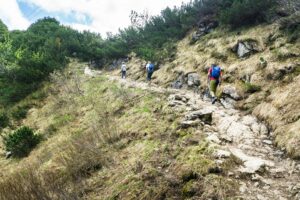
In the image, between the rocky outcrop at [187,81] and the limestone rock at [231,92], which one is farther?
the rocky outcrop at [187,81]

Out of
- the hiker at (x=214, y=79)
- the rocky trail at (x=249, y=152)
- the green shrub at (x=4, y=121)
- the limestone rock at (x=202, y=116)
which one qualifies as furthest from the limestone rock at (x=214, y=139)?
the green shrub at (x=4, y=121)

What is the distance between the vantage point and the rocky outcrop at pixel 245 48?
15.8 meters

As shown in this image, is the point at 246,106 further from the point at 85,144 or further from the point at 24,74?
the point at 24,74

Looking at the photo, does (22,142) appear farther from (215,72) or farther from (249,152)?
(249,152)

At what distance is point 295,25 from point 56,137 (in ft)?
39.6

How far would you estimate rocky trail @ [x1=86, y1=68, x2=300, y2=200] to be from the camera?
19.4 ft

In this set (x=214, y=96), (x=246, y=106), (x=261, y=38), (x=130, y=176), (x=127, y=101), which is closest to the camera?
(x=130, y=176)

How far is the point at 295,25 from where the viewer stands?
50.1ft

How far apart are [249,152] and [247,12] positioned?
42.9ft

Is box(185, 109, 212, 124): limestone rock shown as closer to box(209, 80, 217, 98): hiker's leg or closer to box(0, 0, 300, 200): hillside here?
box(0, 0, 300, 200): hillside

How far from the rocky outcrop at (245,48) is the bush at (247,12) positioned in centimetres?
232

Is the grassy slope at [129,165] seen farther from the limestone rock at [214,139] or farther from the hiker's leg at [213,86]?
the hiker's leg at [213,86]

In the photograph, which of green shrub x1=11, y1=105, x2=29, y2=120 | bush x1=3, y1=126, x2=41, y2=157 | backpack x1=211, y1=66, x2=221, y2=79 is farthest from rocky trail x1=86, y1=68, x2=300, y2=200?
green shrub x1=11, y1=105, x2=29, y2=120

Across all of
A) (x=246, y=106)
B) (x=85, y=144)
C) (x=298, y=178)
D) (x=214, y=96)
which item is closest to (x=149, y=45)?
(x=214, y=96)
